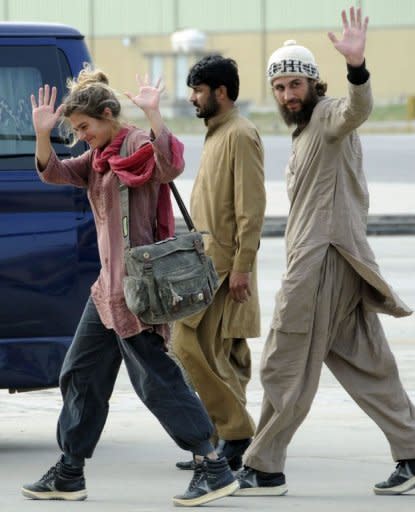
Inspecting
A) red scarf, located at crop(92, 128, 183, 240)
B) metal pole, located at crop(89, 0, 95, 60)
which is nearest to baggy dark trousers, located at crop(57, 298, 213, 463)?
red scarf, located at crop(92, 128, 183, 240)

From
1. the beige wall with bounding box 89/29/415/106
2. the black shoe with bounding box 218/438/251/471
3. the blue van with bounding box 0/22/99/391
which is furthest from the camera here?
the beige wall with bounding box 89/29/415/106

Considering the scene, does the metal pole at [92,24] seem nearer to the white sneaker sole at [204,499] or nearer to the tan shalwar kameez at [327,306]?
the tan shalwar kameez at [327,306]

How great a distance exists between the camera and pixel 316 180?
245 inches

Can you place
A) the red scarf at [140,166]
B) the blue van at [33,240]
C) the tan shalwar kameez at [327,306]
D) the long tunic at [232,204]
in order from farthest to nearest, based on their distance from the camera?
1. the blue van at [33,240]
2. the long tunic at [232,204]
3. the tan shalwar kameez at [327,306]
4. the red scarf at [140,166]

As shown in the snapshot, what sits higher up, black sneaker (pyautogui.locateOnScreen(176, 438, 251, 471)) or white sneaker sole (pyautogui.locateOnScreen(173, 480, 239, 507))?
white sneaker sole (pyautogui.locateOnScreen(173, 480, 239, 507))

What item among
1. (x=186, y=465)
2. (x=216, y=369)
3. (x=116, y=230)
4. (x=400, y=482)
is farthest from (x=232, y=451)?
(x=116, y=230)

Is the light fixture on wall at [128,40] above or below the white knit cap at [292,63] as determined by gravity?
below

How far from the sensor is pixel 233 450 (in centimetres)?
690

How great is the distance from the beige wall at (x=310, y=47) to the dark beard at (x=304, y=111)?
202ft

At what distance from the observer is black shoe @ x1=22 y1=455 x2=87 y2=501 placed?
630cm

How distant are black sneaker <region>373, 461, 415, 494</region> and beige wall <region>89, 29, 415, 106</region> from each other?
61.6 meters

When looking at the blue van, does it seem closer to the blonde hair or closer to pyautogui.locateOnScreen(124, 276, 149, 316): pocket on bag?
the blonde hair

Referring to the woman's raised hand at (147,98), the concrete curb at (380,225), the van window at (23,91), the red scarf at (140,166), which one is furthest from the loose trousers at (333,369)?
the concrete curb at (380,225)

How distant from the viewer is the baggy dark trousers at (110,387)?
608 cm
